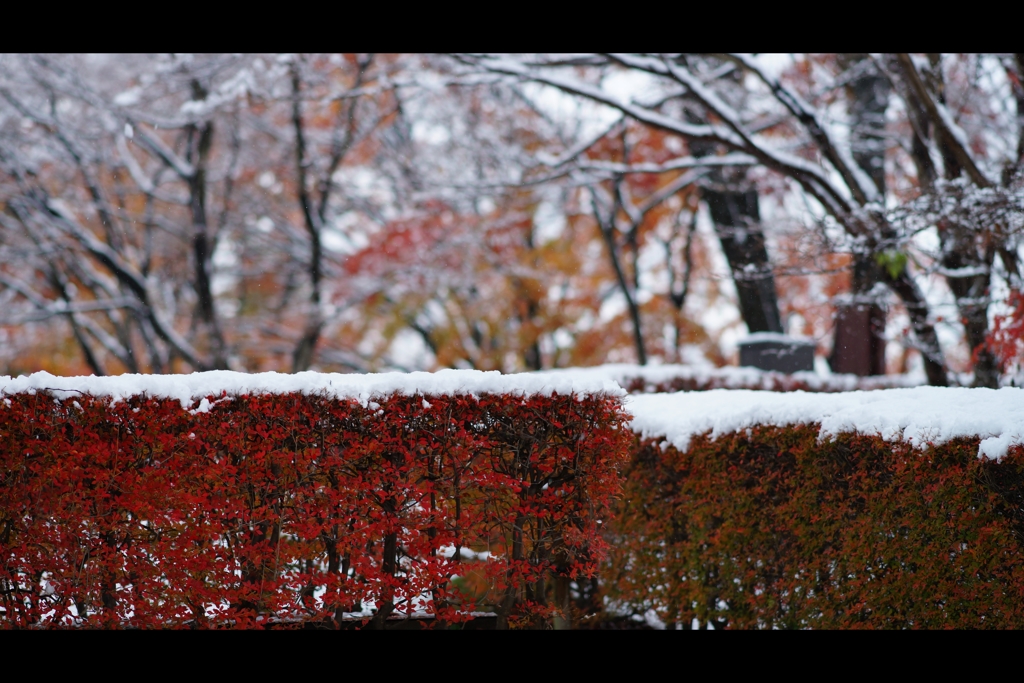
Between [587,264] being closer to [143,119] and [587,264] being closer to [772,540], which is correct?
[143,119]

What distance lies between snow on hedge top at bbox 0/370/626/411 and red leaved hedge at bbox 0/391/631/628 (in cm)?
5

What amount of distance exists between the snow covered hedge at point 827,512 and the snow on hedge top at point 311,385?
1.29m

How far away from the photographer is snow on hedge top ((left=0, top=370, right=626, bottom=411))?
4438 millimetres

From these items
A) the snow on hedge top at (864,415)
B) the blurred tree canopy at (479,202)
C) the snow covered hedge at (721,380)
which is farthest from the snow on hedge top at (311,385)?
the snow covered hedge at (721,380)

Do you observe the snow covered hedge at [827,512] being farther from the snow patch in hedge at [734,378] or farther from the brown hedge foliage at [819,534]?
the snow patch in hedge at [734,378]

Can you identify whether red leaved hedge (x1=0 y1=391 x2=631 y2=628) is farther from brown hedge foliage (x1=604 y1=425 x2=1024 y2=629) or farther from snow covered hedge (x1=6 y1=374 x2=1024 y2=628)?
brown hedge foliage (x1=604 y1=425 x2=1024 y2=629)

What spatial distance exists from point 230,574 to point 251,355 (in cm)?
1816

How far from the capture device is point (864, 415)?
4750 millimetres

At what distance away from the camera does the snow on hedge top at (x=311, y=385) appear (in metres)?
4.44

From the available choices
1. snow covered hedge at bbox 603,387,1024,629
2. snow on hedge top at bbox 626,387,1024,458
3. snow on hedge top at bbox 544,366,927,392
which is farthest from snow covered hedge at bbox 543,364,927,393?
snow covered hedge at bbox 603,387,1024,629

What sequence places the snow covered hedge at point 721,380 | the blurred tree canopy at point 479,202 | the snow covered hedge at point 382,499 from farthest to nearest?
the snow covered hedge at point 721,380, the blurred tree canopy at point 479,202, the snow covered hedge at point 382,499

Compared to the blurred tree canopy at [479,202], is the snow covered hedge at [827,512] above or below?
below

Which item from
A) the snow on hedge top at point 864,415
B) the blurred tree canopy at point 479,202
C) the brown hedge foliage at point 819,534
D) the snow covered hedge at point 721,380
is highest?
the blurred tree canopy at point 479,202

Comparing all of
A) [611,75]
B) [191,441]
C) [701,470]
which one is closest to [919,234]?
[701,470]
